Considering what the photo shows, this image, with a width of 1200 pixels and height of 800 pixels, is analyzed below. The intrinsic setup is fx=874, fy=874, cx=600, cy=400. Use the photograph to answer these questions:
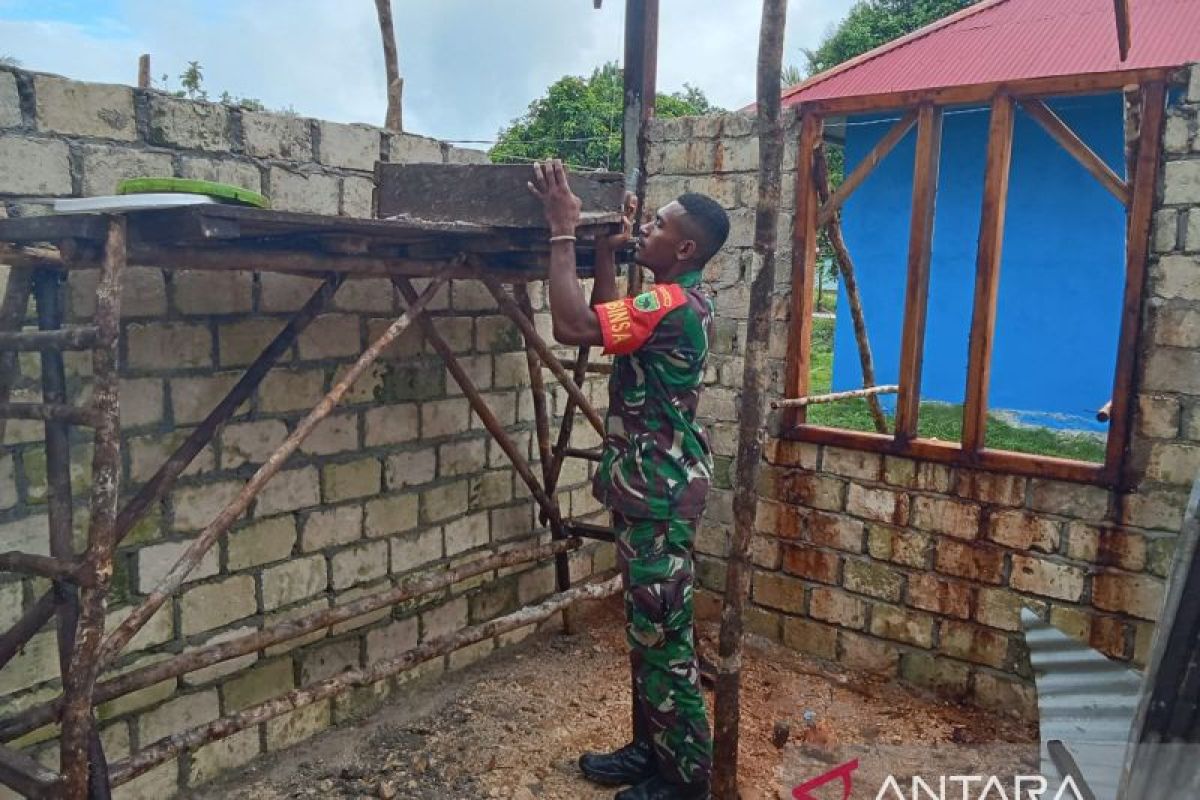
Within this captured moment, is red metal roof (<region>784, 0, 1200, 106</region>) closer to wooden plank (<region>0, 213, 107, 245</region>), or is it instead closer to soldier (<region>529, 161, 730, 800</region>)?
soldier (<region>529, 161, 730, 800</region>)

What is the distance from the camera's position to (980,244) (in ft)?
13.7

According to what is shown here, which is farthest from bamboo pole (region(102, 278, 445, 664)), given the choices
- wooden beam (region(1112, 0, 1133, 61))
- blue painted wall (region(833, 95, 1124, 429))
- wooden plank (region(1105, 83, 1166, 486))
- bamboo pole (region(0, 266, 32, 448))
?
blue painted wall (region(833, 95, 1124, 429))

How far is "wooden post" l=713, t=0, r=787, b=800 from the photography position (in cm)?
279

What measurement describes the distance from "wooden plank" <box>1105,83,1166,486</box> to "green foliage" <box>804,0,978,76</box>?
12.2 meters

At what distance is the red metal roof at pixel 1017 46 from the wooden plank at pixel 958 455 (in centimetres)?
470

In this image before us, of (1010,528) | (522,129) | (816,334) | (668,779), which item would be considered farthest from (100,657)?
(522,129)

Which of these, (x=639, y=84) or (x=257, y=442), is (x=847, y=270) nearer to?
(x=639, y=84)

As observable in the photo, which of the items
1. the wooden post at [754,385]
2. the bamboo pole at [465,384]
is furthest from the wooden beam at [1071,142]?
the bamboo pole at [465,384]

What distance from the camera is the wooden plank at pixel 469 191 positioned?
118 inches

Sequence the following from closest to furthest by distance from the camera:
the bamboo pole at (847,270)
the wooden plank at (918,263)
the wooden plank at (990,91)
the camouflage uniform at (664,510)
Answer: the camouflage uniform at (664,510), the wooden plank at (990,91), the wooden plank at (918,263), the bamboo pole at (847,270)

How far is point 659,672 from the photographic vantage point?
3188 mm

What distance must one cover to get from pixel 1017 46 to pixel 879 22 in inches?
243

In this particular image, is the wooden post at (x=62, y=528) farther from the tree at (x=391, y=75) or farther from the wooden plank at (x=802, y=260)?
the wooden plank at (x=802, y=260)

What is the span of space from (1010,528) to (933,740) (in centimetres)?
106
